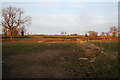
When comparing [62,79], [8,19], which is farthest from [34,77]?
[8,19]

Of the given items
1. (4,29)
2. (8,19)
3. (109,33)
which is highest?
(8,19)

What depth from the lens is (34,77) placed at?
422 centimetres

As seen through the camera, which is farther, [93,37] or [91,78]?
[93,37]

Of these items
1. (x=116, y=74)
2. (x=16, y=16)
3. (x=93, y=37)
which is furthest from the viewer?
(x=16, y=16)

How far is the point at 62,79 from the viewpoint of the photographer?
402 centimetres

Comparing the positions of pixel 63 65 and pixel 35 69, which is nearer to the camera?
pixel 35 69

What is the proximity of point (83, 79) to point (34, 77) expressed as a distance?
1.85 metres

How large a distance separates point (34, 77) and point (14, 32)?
29727 millimetres

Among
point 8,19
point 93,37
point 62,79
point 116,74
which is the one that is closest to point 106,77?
point 116,74

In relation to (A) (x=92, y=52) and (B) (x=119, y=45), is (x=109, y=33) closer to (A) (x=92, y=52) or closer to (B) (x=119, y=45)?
(B) (x=119, y=45)

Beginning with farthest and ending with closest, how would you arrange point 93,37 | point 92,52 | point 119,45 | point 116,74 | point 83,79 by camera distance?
point 93,37 < point 119,45 < point 92,52 < point 116,74 < point 83,79

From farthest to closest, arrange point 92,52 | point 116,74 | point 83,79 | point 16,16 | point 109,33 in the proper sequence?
point 16,16, point 109,33, point 92,52, point 116,74, point 83,79

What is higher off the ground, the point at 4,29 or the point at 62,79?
the point at 4,29

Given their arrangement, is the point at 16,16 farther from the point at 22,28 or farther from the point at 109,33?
the point at 109,33
